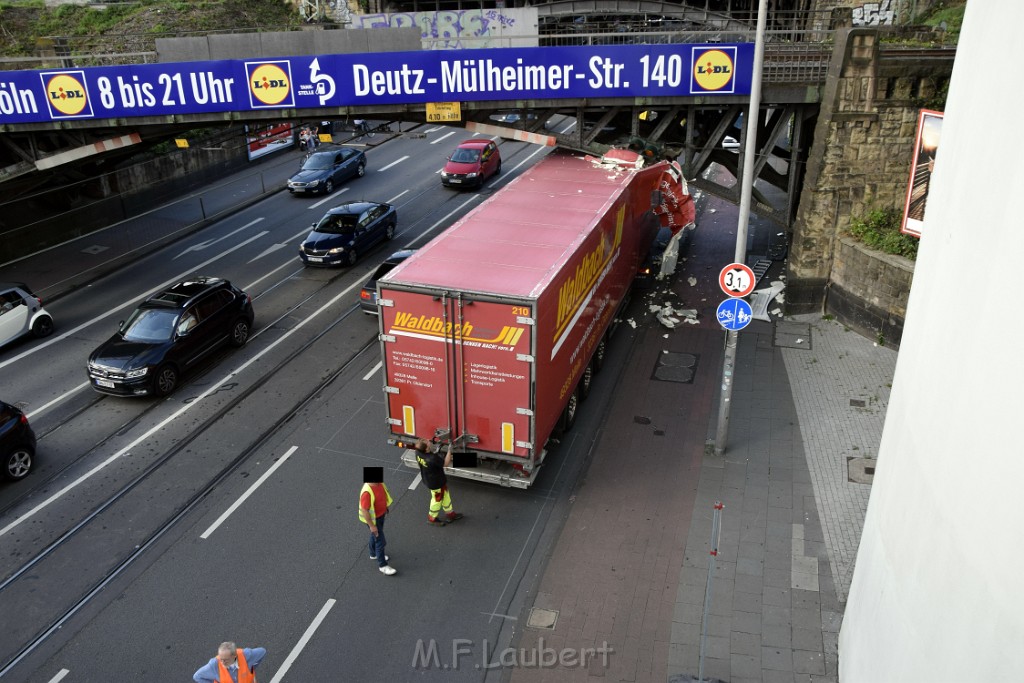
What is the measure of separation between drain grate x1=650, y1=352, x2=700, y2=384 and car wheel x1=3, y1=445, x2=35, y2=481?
459 inches

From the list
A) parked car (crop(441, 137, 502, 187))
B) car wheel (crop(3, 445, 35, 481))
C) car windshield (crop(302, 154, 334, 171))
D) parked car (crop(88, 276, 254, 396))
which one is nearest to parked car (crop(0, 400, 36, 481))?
car wheel (crop(3, 445, 35, 481))

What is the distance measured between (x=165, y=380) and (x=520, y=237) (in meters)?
8.02

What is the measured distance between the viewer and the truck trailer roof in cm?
1176

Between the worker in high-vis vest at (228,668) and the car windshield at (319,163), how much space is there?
26.2m

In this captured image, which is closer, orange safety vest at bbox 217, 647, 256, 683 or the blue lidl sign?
orange safety vest at bbox 217, 647, 256, 683

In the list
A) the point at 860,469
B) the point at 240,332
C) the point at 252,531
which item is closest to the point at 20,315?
the point at 240,332

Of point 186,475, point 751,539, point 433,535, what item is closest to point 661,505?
point 751,539

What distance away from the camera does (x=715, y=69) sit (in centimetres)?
1805

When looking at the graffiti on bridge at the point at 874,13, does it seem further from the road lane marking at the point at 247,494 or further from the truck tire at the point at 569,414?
the road lane marking at the point at 247,494

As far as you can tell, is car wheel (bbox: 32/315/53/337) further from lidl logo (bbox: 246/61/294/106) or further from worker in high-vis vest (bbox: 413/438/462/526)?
worker in high-vis vest (bbox: 413/438/462/526)

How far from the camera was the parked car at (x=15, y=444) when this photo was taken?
1295 centimetres

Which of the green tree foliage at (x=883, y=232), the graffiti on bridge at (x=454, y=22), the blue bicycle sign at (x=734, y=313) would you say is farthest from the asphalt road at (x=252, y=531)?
the graffiti on bridge at (x=454, y=22)

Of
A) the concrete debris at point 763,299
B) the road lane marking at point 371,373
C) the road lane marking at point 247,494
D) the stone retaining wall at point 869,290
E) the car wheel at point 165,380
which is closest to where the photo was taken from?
the road lane marking at point 247,494

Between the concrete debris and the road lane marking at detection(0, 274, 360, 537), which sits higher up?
the concrete debris
